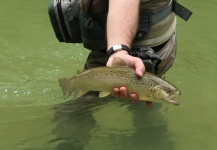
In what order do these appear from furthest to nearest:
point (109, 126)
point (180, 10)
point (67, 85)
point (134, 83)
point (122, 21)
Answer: point (109, 126), point (180, 10), point (67, 85), point (122, 21), point (134, 83)

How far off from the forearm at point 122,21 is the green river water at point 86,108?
0.88 m

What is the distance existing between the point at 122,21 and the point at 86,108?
1.02 m

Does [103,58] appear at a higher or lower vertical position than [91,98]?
higher

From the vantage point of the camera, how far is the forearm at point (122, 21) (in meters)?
2.39

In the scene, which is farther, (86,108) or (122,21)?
(86,108)

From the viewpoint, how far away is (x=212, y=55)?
15.0 ft

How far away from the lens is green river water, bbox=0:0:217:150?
121 inches

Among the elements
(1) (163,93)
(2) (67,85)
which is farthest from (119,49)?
(2) (67,85)

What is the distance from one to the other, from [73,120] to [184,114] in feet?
2.71

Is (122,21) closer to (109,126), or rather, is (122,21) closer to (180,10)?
(180,10)

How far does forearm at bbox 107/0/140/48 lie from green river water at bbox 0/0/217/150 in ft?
2.90

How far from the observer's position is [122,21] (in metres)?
2.45

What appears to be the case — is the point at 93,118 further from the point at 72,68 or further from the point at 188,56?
the point at 188,56

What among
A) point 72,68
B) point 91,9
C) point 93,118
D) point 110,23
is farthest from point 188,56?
point 110,23
